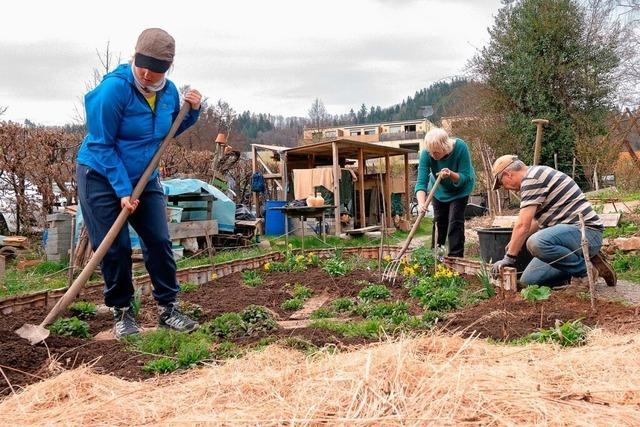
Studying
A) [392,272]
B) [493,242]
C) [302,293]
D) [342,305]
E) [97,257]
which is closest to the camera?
[97,257]

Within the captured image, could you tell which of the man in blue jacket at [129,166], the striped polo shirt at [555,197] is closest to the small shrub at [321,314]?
the man in blue jacket at [129,166]

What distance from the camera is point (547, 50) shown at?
16156mm

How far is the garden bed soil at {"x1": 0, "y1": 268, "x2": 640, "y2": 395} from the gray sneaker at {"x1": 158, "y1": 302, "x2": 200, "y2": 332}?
0.32 m

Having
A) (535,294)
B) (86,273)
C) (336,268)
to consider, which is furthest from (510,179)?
(86,273)

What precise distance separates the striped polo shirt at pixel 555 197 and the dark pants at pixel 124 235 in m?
2.69

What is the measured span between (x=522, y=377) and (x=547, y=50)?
16.2m

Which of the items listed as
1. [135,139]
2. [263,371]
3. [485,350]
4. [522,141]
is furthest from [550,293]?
[522,141]

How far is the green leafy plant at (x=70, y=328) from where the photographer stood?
11.2 ft

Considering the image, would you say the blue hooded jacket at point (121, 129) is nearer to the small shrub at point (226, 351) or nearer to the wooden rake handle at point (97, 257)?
the wooden rake handle at point (97, 257)

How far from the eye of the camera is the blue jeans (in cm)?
433

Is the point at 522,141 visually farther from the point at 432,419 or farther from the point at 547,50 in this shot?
the point at 432,419

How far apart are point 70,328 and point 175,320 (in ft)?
2.04

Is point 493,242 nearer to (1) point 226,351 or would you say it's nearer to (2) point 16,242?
(1) point 226,351

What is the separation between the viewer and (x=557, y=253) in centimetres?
433
